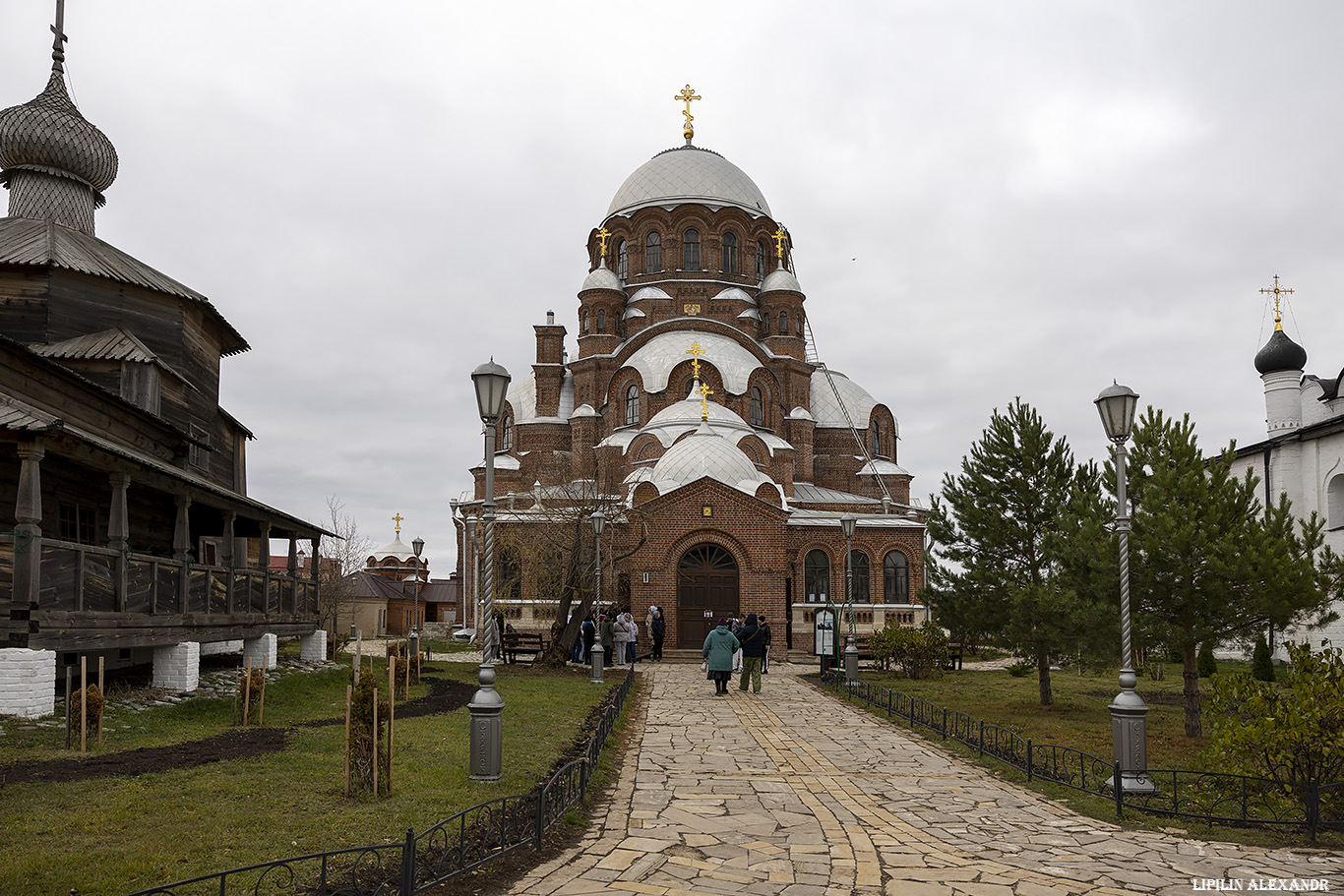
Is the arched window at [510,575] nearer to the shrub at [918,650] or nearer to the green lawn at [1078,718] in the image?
the green lawn at [1078,718]

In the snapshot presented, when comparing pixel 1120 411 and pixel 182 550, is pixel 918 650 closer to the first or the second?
pixel 1120 411

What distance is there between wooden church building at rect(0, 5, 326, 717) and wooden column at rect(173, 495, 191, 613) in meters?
0.03

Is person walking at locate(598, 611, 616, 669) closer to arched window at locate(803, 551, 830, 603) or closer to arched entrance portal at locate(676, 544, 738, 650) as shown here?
arched entrance portal at locate(676, 544, 738, 650)

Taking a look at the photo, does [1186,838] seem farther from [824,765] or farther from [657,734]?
[657,734]

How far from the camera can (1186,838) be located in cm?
774

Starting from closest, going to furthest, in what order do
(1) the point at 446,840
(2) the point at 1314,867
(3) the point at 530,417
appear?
(1) the point at 446,840
(2) the point at 1314,867
(3) the point at 530,417

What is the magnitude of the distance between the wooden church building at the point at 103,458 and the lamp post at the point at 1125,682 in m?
11.0

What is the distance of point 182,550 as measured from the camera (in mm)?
14578

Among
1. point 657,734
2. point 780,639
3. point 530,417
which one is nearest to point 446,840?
point 657,734

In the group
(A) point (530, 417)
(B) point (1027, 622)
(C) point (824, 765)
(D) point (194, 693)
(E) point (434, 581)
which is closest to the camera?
(C) point (824, 765)

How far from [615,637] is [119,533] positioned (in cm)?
1310

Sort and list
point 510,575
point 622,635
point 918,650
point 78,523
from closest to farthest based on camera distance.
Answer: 1. point 78,523
2. point 918,650
3. point 622,635
4. point 510,575

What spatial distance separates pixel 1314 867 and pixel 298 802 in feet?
23.9

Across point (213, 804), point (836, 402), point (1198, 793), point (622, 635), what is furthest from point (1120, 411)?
point (836, 402)
